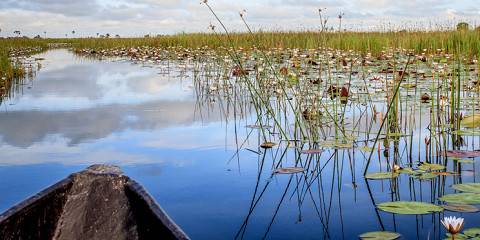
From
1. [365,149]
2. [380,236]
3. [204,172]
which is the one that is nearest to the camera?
[380,236]

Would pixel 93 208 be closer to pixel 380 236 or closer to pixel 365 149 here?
pixel 380 236

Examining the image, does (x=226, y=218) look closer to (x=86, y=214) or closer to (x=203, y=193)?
(x=203, y=193)

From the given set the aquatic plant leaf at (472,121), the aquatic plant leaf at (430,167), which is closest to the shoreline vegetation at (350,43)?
the aquatic plant leaf at (472,121)

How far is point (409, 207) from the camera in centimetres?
311

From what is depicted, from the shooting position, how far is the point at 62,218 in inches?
97.3

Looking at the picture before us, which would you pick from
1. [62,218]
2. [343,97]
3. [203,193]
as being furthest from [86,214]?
[343,97]

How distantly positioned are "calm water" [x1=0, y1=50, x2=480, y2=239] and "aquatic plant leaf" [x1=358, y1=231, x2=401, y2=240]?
0.37 ft

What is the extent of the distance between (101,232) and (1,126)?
448cm

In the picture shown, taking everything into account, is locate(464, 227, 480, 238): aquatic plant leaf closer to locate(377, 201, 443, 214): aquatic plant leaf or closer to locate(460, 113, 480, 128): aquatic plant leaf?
locate(377, 201, 443, 214): aquatic plant leaf

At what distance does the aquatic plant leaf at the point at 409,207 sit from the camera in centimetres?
303

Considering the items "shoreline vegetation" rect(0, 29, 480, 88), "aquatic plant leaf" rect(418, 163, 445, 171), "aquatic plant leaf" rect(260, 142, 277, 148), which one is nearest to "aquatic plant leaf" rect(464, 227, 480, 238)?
"aquatic plant leaf" rect(418, 163, 445, 171)

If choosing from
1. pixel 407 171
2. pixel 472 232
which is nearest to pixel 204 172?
pixel 407 171

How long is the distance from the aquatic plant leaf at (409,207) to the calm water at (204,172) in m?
0.07

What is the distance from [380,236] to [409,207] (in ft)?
1.14
